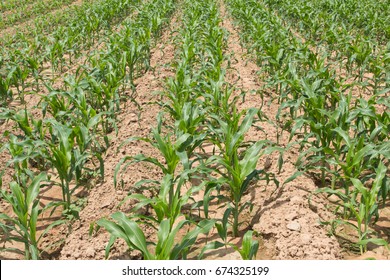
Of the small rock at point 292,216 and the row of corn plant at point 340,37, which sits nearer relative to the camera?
the small rock at point 292,216

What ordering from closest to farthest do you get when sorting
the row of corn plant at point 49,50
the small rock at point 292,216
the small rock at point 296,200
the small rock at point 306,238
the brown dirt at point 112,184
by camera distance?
the small rock at point 306,238 → the brown dirt at point 112,184 → the small rock at point 292,216 → the small rock at point 296,200 → the row of corn plant at point 49,50

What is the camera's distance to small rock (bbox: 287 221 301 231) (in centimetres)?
268

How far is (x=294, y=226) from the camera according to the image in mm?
2697

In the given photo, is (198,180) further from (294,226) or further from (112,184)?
(294,226)

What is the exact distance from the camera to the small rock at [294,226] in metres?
2.68

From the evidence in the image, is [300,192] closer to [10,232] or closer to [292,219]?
[292,219]

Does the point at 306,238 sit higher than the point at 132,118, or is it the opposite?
the point at 132,118

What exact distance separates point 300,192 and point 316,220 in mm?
360

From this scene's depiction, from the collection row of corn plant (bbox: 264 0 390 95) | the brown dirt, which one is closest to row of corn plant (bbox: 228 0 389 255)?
row of corn plant (bbox: 264 0 390 95)

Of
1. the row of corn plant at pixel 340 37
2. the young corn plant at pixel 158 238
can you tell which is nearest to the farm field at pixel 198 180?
the young corn plant at pixel 158 238

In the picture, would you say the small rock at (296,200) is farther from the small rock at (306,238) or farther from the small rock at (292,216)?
the small rock at (306,238)

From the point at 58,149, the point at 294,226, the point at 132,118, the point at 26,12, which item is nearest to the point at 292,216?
the point at 294,226

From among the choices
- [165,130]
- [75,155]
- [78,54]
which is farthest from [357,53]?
[78,54]
